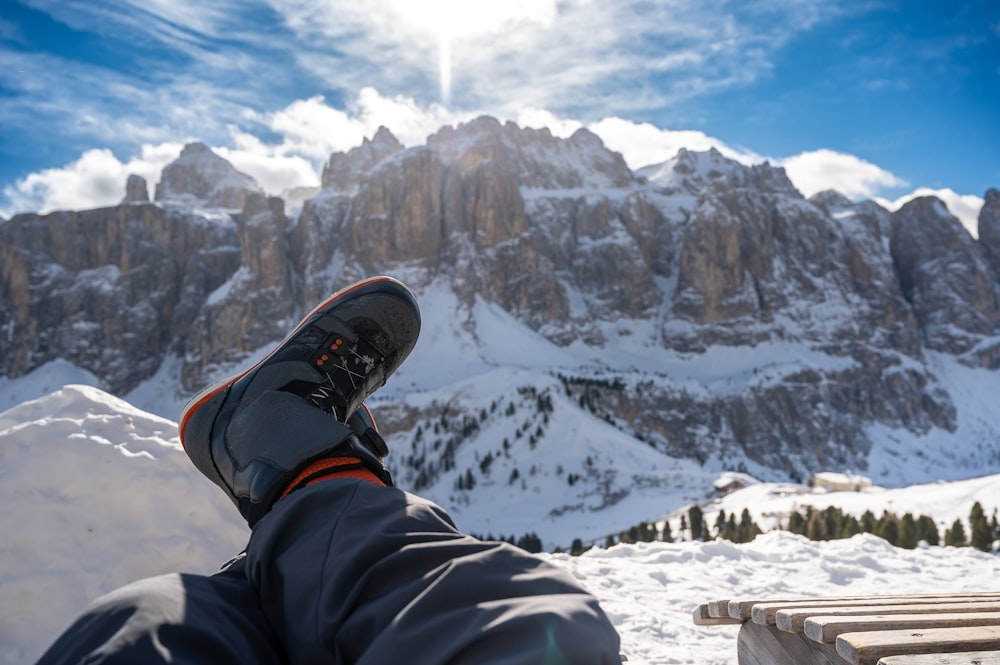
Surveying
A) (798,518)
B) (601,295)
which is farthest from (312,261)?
(798,518)

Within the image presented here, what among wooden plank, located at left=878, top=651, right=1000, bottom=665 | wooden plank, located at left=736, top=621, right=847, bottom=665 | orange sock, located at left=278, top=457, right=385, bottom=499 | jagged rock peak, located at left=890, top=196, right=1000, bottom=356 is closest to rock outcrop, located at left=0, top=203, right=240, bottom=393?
orange sock, located at left=278, top=457, right=385, bottom=499

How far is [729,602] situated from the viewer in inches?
112

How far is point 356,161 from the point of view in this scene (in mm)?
166875

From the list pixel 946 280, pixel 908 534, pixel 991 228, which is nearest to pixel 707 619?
pixel 908 534

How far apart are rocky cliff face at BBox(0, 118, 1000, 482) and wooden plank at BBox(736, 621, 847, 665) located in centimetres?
11179

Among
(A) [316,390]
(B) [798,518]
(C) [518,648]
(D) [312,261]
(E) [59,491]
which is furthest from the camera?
(D) [312,261]

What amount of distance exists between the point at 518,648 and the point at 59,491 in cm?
399

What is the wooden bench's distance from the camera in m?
1.92

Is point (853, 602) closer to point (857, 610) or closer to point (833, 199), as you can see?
point (857, 610)

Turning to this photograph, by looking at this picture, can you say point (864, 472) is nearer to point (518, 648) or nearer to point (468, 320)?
point (468, 320)

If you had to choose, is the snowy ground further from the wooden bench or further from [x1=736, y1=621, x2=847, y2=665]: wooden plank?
the wooden bench

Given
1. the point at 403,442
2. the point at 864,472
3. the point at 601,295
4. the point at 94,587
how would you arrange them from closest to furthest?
the point at 94,587, the point at 403,442, the point at 864,472, the point at 601,295

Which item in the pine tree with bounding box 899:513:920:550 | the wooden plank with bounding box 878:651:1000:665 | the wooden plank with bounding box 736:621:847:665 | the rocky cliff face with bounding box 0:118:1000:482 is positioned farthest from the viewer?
the rocky cliff face with bounding box 0:118:1000:482

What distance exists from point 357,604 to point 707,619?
1.92 m
